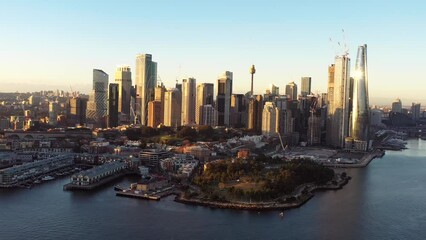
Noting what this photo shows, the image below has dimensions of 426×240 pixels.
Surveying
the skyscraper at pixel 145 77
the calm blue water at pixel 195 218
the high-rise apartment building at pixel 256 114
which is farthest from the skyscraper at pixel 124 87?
the calm blue water at pixel 195 218

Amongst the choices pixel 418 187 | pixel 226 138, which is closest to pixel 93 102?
pixel 226 138

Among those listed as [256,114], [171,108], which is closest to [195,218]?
[256,114]

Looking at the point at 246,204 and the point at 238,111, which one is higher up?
the point at 238,111

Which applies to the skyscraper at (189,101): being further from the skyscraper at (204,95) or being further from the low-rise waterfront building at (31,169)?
the low-rise waterfront building at (31,169)

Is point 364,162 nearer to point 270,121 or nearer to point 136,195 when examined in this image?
point 270,121

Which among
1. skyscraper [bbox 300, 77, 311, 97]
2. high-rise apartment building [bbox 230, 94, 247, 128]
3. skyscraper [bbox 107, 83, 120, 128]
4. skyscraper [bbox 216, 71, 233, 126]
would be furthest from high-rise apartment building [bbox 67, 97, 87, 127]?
skyscraper [bbox 300, 77, 311, 97]

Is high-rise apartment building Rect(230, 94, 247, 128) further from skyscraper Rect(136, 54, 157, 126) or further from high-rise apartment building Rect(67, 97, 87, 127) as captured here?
high-rise apartment building Rect(67, 97, 87, 127)
